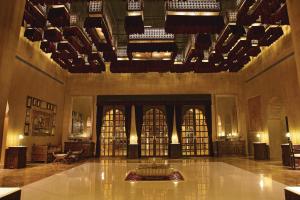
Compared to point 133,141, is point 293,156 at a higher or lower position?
lower

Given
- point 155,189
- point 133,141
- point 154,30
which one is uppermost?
point 154,30

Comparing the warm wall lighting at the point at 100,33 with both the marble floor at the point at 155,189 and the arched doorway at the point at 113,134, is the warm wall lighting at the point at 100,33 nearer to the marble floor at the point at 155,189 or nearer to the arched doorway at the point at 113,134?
the marble floor at the point at 155,189

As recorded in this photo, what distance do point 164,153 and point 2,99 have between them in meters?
12.4

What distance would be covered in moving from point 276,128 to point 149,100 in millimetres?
6651

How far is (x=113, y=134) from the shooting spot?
14219 mm

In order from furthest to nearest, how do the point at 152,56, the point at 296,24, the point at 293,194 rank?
1. the point at 152,56
2. the point at 296,24
3. the point at 293,194

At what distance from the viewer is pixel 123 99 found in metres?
13.9

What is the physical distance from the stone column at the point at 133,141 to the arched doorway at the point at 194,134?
2763mm

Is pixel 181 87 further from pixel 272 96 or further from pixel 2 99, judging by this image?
pixel 2 99

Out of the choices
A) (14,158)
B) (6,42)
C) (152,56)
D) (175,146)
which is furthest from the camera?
(175,146)

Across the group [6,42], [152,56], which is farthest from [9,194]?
[152,56]

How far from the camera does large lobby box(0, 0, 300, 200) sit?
17.6ft

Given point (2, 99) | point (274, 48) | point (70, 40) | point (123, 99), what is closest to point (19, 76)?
point (70, 40)

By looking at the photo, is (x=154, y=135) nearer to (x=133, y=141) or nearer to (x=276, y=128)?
(x=133, y=141)
